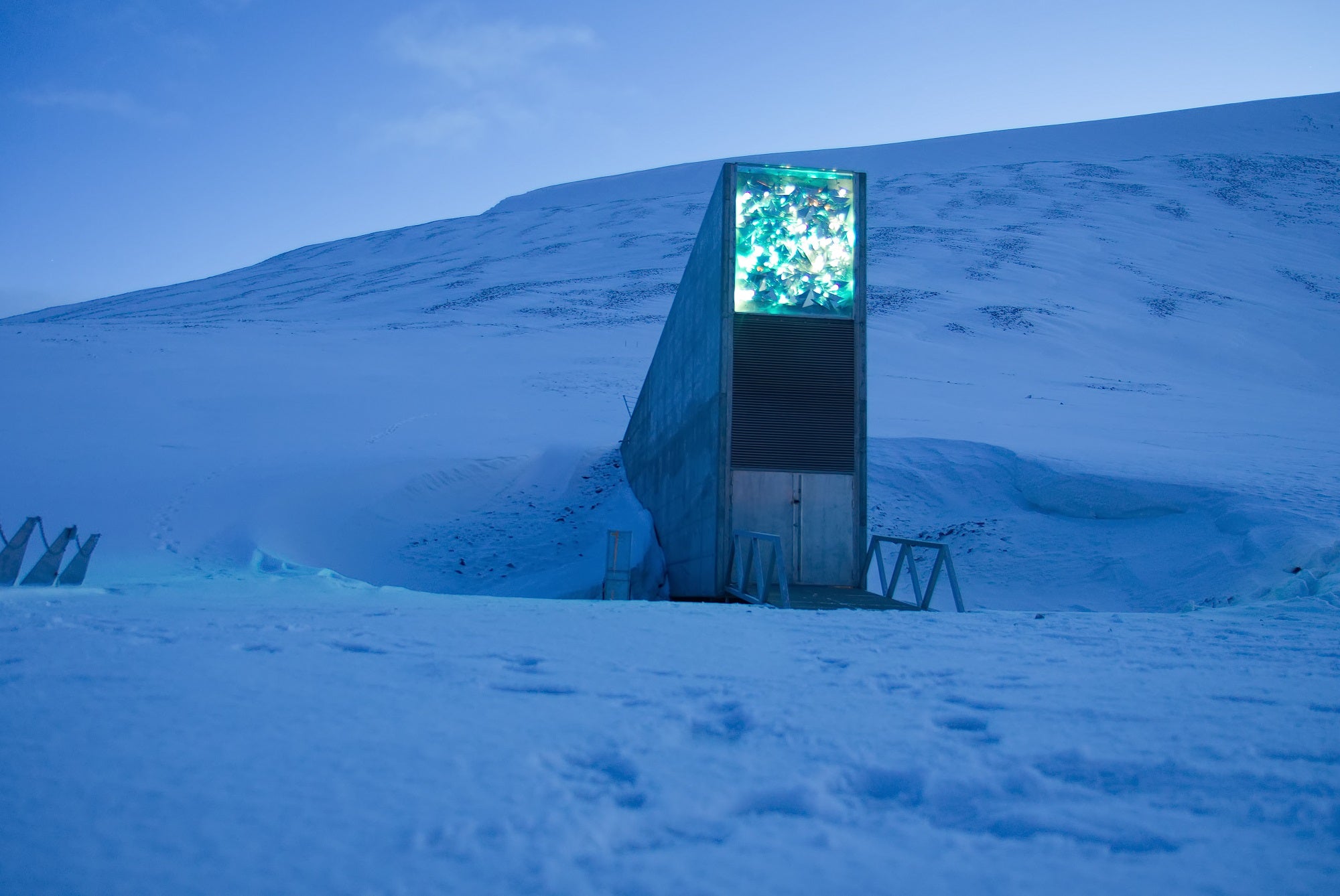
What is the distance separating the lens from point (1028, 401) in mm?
21172

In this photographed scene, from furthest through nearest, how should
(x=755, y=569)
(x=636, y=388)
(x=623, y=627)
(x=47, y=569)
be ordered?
(x=636, y=388) → (x=755, y=569) → (x=47, y=569) → (x=623, y=627)

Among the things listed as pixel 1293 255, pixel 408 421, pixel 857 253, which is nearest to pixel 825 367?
pixel 857 253

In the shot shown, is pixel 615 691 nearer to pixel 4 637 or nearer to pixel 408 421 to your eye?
pixel 4 637

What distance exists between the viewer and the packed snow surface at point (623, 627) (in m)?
2.36

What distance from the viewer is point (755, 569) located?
30.0ft

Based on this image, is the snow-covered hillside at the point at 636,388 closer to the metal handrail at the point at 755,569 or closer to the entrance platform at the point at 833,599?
the entrance platform at the point at 833,599

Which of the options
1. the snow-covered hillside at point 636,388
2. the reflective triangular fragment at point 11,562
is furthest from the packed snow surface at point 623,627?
the reflective triangular fragment at point 11,562

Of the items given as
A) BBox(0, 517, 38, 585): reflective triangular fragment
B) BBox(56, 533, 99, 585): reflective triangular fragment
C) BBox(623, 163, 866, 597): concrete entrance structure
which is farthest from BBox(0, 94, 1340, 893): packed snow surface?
BBox(623, 163, 866, 597): concrete entrance structure

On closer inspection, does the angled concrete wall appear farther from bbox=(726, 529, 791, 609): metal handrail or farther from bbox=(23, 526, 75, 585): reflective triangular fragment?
bbox=(23, 526, 75, 585): reflective triangular fragment

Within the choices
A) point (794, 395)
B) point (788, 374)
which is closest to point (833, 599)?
point (794, 395)

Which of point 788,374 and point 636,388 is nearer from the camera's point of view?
point 788,374

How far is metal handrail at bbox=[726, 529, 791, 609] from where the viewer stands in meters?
7.89

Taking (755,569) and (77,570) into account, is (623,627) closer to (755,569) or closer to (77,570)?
(755,569)

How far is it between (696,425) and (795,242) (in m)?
2.38
